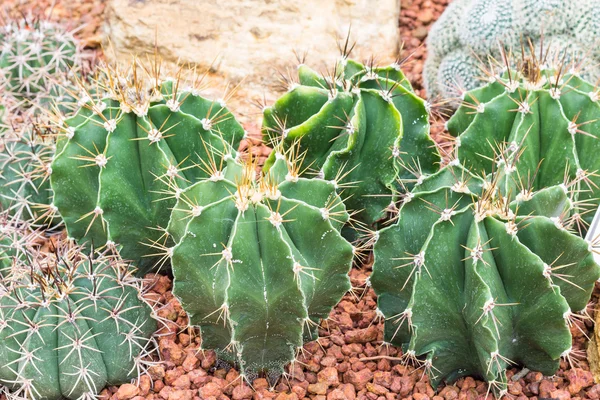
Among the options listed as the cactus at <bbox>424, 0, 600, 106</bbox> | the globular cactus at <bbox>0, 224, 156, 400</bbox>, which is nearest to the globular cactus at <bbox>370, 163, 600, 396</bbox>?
the globular cactus at <bbox>0, 224, 156, 400</bbox>

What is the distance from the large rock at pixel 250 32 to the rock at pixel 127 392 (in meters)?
2.12

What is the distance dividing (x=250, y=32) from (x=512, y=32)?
1441mm

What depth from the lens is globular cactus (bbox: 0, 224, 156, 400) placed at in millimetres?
2617

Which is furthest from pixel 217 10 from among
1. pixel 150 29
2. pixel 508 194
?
pixel 508 194

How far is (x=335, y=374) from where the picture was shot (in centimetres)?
280

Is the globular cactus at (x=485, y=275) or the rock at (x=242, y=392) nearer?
the globular cactus at (x=485, y=275)

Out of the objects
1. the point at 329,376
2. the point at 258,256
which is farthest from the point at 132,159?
the point at 329,376

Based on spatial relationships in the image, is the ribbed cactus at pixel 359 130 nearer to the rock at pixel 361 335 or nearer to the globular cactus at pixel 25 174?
the rock at pixel 361 335

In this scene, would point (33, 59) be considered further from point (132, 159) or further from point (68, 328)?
point (68, 328)

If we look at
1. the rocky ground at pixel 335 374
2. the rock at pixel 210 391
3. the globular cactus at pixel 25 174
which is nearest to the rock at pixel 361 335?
the rocky ground at pixel 335 374

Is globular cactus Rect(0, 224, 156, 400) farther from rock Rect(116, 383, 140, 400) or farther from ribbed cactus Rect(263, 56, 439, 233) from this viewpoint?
ribbed cactus Rect(263, 56, 439, 233)

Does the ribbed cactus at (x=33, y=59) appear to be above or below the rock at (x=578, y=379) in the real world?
above

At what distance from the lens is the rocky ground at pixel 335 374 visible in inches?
108

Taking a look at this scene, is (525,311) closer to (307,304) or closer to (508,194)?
(508,194)
